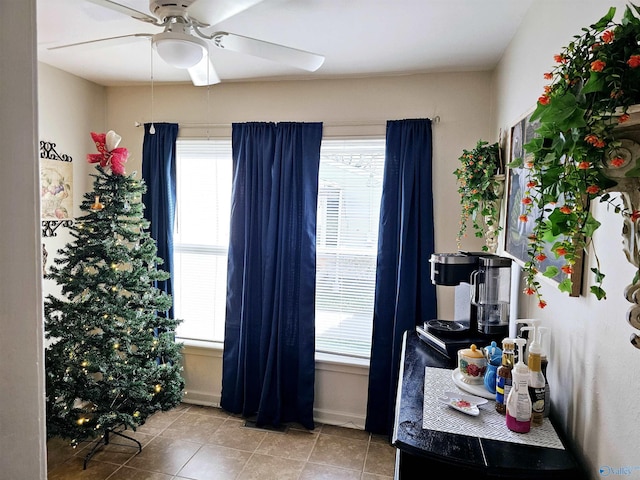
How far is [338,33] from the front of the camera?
2.30 m

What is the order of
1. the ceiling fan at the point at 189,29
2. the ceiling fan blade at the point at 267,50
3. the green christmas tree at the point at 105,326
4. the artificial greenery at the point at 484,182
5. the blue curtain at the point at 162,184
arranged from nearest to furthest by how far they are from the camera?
the ceiling fan at the point at 189,29 < the ceiling fan blade at the point at 267,50 < the artificial greenery at the point at 484,182 < the green christmas tree at the point at 105,326 < the blue curtain at the point at 162,184

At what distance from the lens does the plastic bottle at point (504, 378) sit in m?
1.39

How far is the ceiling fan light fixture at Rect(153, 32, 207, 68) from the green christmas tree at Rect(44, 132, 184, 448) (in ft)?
3.79

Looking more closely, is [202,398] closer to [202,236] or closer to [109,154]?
[202,236]

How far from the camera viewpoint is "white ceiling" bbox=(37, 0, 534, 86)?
2.00 meters

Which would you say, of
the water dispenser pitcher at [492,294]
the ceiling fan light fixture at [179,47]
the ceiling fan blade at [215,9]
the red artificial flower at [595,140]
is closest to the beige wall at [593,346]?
the water dispenser pitcher at [492,294]

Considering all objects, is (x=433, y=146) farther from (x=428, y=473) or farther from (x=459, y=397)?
(x=428, y=473)

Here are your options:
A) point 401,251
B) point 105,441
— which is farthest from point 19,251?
point 105,441

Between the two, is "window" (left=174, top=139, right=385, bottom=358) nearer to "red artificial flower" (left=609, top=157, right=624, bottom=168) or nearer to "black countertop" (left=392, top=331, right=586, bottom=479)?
"black countertop" (left=392, top=331, right=586, bottom=479)

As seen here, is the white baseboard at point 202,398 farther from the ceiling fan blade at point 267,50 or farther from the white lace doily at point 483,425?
the ceiling fan blade at point 267,50

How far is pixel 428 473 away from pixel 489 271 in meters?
1.09

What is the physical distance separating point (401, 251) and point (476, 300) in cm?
91

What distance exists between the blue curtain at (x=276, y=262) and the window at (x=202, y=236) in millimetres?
204

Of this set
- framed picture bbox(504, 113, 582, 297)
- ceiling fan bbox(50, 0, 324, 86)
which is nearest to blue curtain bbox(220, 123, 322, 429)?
ceiling fan bbox(50, 0, 324, 86)
